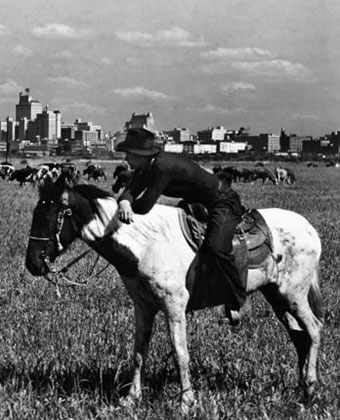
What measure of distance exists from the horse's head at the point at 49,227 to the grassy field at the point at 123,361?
3.54 feet

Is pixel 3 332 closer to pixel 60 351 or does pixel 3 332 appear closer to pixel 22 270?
pixel 60 351

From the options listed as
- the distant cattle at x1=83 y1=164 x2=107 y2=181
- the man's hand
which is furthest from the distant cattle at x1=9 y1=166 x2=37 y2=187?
the man's hand

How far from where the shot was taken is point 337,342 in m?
7.27

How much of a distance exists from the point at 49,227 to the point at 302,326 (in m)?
2.48

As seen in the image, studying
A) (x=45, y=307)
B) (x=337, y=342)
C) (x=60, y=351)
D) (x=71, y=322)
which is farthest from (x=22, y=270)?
(x=337, y=342)

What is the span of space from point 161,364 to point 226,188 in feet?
6.24

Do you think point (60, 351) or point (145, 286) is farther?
point (60, 351)

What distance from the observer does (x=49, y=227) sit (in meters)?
5.50

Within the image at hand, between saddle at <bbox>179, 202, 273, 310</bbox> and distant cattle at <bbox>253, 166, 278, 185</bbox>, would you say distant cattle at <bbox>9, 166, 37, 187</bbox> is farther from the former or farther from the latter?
saddle at <bbox>179, 202, 273, 310</bbox>

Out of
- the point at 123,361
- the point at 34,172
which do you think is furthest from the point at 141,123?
the point at 34,172

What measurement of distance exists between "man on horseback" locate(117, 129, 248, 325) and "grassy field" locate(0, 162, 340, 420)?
0.84 m

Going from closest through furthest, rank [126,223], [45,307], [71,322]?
[126,223] → [71,322] → [45,307]

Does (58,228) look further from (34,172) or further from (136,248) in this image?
(34,172)

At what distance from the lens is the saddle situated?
5695 mm
